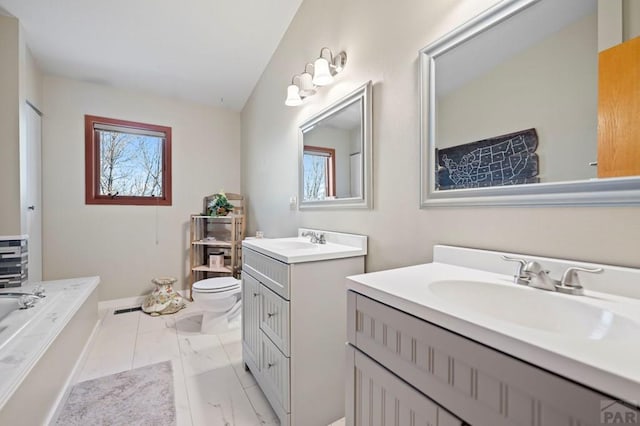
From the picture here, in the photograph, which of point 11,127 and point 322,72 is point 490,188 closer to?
point 322,72

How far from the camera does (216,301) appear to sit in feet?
7.75

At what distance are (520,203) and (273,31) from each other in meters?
2.41

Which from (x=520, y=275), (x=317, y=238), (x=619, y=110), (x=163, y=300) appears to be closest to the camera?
(x=619, y=110)

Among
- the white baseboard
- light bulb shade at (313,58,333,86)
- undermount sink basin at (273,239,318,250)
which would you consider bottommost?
the white baseboard

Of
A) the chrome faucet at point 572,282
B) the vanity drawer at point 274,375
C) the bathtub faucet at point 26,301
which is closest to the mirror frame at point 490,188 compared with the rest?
the chrome faucet at point 572,282

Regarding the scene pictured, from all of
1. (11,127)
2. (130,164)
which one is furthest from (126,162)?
(11,127)

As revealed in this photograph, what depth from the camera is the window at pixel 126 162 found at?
2.91 meters

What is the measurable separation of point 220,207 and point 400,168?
254 centimetres

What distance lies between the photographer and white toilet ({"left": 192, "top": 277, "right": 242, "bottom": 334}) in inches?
92.0

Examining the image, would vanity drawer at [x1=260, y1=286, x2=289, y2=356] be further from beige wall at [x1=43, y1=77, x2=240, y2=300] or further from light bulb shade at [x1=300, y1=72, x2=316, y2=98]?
beige wall at [x1=43, y1=77, x2=240, y2=300]

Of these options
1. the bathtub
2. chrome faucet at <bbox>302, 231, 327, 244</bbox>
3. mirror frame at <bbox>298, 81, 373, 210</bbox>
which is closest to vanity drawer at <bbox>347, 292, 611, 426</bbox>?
mirror frame at <bbox>298, 81, 373, 210</bbox>

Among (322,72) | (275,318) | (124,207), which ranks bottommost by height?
(275,318)

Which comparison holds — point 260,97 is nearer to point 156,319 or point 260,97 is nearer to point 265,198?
point 265,198

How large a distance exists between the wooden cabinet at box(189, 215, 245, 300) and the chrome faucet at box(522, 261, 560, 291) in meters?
2.89
